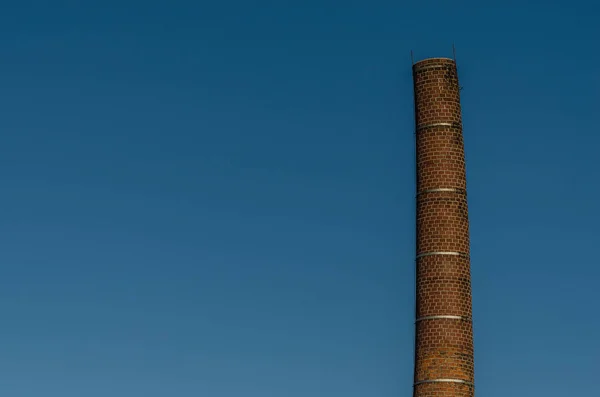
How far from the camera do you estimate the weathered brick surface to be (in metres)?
45.5

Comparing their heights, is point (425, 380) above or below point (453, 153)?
below

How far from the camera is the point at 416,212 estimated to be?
155ft

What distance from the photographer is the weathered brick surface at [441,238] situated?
45.5 m

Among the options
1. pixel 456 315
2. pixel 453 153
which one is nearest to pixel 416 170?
pixel 453 153

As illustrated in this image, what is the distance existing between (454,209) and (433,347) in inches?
174

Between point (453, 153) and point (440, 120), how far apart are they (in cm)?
114

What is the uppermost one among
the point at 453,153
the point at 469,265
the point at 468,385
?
the point at 453,153

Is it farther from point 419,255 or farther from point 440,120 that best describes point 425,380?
point 440,120

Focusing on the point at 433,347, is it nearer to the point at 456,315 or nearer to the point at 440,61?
the point at 456,315

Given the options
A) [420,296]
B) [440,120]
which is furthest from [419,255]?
[440,120]

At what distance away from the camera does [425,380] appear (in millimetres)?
45469

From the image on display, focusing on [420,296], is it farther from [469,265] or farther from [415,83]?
[415,83]

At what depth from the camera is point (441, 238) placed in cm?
4634

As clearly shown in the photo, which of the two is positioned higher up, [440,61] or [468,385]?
[440,61]
